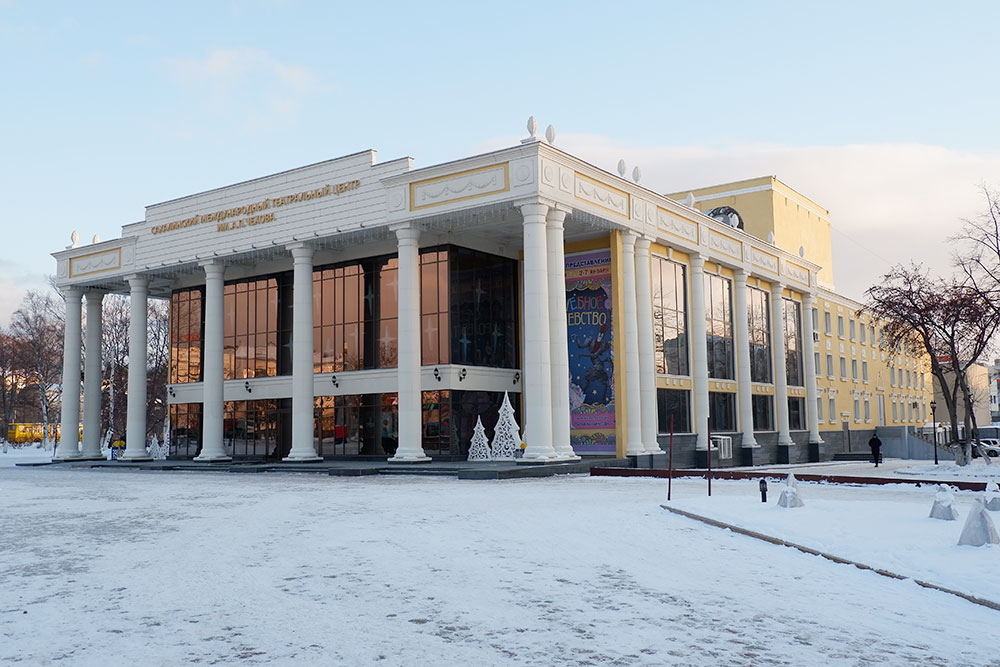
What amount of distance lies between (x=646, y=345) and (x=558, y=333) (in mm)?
5824

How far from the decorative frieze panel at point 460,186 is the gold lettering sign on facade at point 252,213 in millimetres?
3213

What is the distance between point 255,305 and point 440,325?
12.2 m

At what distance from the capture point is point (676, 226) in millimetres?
36750

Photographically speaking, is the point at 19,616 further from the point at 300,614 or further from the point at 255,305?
the point at 255,305

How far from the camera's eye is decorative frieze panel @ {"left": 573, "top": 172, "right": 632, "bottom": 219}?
3069cm

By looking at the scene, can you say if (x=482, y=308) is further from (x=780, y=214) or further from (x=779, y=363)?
(x=780, y=214)

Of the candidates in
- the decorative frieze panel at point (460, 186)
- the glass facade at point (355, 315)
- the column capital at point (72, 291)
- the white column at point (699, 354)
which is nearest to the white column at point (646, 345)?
the white column at point (699, 354)

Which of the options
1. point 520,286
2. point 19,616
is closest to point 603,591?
point 19,616

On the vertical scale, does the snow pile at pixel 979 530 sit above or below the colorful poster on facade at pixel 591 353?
below

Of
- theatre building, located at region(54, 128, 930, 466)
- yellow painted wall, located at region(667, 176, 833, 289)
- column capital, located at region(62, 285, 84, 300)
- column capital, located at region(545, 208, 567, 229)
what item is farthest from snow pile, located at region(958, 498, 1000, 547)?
yellow painted wall, located at region(667, 176, 833, 289)

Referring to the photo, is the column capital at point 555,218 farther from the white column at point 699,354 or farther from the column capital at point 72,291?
the column capital at point 72,291

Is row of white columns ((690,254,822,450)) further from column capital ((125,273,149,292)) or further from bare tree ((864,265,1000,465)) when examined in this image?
column capital ((125,273,149,292))

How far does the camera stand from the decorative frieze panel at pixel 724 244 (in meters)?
39.9

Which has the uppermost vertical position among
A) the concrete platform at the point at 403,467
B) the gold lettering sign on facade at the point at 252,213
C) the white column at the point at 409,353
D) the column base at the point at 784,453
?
the gold lettering sign on facade at the point at 252,213
